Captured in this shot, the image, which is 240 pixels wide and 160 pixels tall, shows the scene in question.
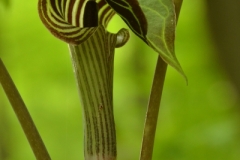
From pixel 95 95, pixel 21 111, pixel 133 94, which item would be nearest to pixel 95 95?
pixel 95 95

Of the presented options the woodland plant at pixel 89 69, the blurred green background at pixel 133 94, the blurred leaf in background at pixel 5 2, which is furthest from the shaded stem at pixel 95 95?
the blurred leaf in background at pixel 5 2

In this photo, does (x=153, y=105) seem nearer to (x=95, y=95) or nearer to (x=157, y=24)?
(x=95, y=95)

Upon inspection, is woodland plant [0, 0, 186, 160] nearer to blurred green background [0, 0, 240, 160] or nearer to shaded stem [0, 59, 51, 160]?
shaded stem [0, 59, 51, 160]

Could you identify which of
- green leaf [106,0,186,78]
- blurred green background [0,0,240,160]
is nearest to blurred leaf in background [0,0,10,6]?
blurred green background [0,0,240,160]

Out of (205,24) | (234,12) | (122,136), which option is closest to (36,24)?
(122,136)

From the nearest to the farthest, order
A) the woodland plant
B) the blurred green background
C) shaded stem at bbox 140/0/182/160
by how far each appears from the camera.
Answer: the woodland plant → shaded stem at bbox 140/0/182/160 → the blurred green background

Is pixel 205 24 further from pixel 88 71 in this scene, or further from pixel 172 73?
pixel 88 71
